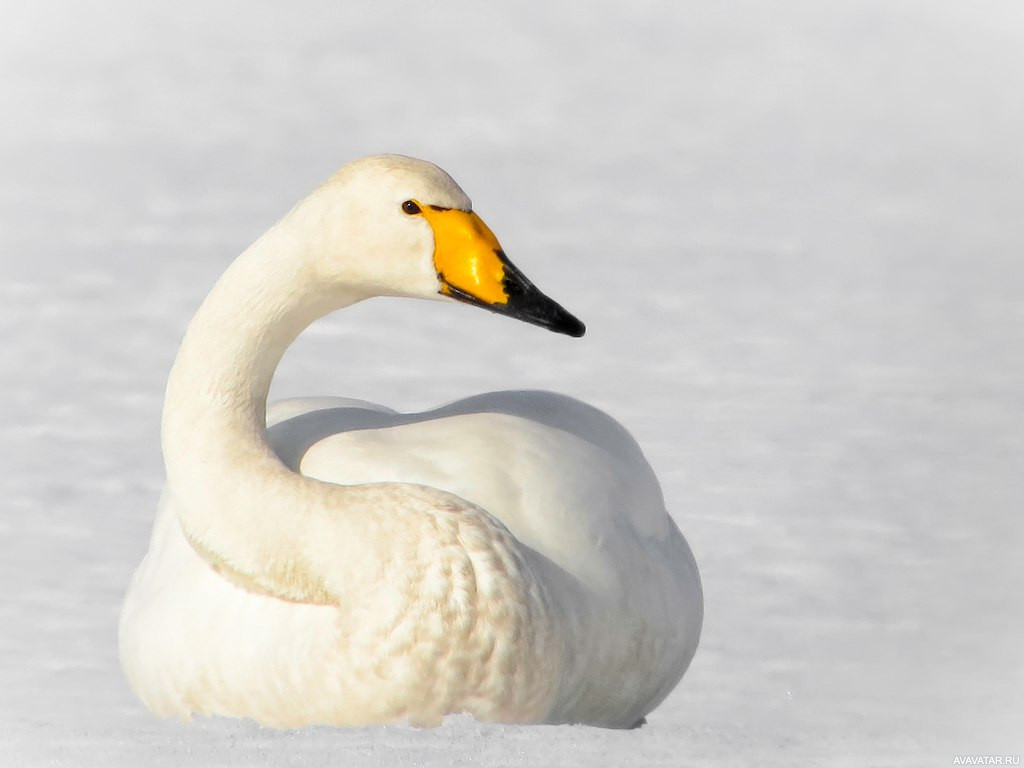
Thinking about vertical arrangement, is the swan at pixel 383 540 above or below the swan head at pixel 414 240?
below

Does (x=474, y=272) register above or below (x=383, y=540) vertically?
above

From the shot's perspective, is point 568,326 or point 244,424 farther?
point 244,424

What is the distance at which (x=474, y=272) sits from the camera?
5.14 meters

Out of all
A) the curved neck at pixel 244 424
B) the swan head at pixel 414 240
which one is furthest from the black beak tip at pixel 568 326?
the curved neck at pixel 244 424

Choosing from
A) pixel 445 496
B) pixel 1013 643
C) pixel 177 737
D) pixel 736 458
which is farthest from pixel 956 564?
pixel 177 737

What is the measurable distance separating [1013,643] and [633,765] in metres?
2.38

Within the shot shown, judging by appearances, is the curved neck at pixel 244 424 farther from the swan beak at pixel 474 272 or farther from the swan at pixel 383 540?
the swan beak at pixel 474 272

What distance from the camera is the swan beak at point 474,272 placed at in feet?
16.8

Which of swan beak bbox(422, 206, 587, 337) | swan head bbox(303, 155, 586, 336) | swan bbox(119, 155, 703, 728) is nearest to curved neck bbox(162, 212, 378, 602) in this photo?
swan bbox(119, 155, 703, 728)

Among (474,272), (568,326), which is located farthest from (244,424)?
(568,326)

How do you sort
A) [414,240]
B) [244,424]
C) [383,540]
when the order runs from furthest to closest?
[244,424], [414,240], [383,540]

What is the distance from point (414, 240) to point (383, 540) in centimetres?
72

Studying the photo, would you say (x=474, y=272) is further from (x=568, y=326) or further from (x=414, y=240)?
(x=568, y=326)

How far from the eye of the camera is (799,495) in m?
7.75
